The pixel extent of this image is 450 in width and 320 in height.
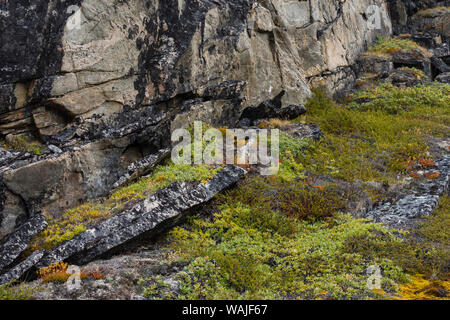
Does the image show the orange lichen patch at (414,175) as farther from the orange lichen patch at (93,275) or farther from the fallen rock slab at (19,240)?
the fallen rock slab at (19,240)

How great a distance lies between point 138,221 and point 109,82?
575 centimetres

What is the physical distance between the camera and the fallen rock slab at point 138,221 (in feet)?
30.8

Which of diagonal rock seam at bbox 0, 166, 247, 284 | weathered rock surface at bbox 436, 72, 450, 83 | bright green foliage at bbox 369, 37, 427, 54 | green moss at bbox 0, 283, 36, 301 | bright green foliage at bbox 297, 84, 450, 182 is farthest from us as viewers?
bright green foliage at bbox 369, 37, 427, 54

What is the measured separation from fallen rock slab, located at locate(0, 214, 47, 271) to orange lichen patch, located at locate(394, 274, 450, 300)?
8.58 meters

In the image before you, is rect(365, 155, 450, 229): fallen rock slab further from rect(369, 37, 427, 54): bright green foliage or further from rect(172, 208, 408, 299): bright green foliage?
rect(369, 37, 427, 54): bright green foliage

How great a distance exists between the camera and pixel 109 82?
45.1 feet

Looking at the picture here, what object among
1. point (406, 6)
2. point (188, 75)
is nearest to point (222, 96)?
point (188, 75)

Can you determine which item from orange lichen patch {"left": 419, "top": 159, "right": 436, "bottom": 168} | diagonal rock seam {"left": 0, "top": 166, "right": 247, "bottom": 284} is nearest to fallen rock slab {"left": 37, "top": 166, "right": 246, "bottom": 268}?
diagonal rock seam {"left": 0, "top": 166, "right": 247, "bottom": 284}

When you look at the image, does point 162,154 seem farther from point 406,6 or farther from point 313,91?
point 406,6

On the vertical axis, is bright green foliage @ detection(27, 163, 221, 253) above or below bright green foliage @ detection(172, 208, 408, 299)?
above

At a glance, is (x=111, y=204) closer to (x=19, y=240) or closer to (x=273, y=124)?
(x=19, y=240)

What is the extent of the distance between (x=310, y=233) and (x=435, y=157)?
8.63m

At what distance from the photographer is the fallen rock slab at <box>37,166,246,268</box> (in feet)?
30.8

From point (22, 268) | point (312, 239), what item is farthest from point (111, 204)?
point (312, 239)
